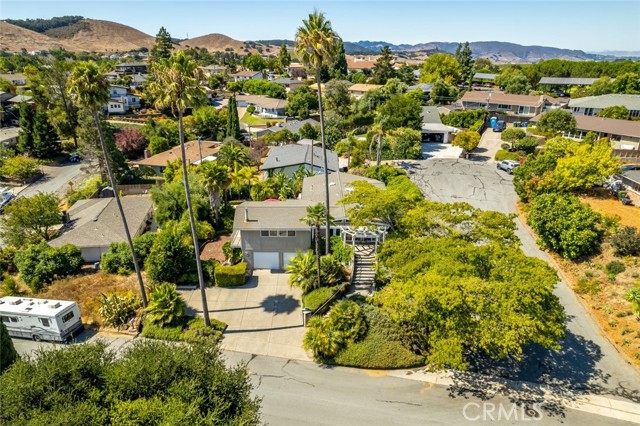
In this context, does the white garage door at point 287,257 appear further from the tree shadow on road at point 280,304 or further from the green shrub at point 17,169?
the green shrub at point 17,169

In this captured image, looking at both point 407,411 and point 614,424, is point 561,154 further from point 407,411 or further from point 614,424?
point 407,411

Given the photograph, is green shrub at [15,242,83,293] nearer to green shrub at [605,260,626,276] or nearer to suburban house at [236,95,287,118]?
green shrub at [605,260,626,276]

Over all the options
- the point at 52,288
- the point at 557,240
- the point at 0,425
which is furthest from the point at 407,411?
the point at 52,288

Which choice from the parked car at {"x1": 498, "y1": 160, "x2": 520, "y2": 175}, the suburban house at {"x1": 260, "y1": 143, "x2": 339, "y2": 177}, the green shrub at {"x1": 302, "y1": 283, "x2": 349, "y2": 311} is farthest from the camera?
the parked car at {"x1": 498, "y1": 160, "x2": 520, "y2": 175}

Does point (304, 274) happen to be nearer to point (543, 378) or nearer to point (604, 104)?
point (543, 378)

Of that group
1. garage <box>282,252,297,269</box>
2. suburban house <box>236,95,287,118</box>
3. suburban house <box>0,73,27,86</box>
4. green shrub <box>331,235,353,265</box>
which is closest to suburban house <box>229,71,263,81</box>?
suburban house <box>236,95,287,118</box>

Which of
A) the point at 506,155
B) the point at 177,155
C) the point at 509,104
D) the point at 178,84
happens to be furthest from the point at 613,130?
the point at 177,155
